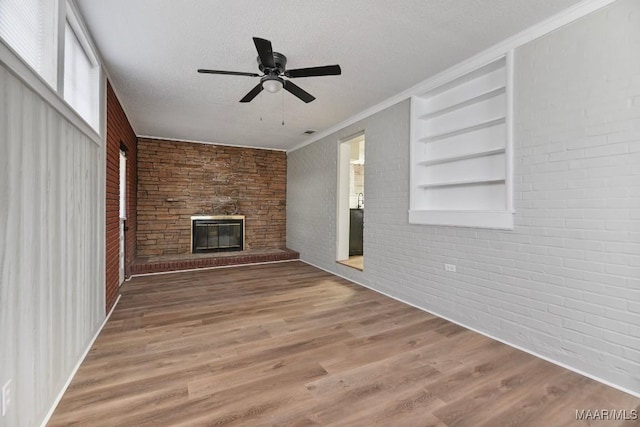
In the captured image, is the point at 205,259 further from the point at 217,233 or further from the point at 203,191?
the point at 203,191

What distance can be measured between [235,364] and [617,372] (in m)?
2.69

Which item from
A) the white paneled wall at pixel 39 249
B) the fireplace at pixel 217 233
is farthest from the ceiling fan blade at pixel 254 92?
the fireplace at pixel 217 233

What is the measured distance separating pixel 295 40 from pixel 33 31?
5.75 feet

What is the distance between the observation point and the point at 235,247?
21.9ft

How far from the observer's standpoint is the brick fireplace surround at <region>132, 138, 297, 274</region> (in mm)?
Result: 5883

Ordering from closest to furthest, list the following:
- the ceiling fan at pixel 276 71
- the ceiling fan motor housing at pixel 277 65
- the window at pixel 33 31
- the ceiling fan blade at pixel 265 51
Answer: the window at pixel 33 31
the ceiling fan blade at pixel 265 51
the ceiling fan at pixel 276 71
the ceiling fan motor housing at pixel 277 65

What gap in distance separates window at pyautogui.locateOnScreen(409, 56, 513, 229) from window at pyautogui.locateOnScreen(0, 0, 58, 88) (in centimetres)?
332

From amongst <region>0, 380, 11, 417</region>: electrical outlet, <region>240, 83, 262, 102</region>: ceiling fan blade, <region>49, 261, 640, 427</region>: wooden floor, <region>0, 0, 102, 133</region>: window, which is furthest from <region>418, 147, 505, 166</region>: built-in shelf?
<region>0, 380, 11, 417</region>: electrical outlet

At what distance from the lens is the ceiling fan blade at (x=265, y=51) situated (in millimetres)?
2068

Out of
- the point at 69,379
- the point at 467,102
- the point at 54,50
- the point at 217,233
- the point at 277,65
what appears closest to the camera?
the point at 54,50

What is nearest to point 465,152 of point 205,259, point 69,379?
point 69,379

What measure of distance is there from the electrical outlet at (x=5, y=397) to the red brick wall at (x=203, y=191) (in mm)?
5171

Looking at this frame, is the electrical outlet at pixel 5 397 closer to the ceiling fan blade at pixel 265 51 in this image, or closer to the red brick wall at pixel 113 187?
the red brick wall at pixel 113 187

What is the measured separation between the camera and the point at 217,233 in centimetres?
652
